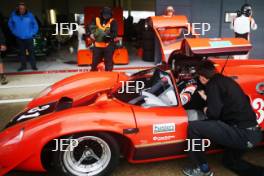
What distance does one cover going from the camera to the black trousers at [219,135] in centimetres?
302

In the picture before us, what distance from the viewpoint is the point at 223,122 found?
10.2 feet

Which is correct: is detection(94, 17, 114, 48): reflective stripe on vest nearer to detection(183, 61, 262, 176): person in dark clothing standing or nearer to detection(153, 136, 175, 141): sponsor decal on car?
detection(183, 61, 262, 176): person in dark clothing standing

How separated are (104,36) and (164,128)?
357cm

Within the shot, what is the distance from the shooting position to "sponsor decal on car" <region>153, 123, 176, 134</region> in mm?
3004

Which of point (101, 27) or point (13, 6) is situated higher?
point (13, 6)

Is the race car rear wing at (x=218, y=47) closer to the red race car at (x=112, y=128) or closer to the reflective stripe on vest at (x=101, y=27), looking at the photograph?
the red race car at (x=112, y=128)

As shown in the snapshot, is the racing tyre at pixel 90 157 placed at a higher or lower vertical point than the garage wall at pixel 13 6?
lower

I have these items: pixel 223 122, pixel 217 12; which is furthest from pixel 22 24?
pixel 223 122

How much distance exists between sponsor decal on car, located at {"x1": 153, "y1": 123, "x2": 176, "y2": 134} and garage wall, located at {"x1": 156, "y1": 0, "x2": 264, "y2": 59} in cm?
619

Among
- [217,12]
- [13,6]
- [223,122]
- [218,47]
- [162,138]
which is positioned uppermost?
[13,6]

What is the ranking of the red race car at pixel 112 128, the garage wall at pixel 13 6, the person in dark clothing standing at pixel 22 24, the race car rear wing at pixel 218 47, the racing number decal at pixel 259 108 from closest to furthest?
the red race car at pixel 112 128 → the race car rear wing at pixel 218 47 → the racing number decal at pixel 259 108 → the person in dark clothing standing at pixel 22 24 → the garage wall at pixel 13 6

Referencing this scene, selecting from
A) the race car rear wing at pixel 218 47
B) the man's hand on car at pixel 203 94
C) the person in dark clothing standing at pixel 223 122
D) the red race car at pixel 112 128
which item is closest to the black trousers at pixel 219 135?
the person in dark clothing standing at pixel 223 122

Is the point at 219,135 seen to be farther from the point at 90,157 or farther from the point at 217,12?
the point at 217,12

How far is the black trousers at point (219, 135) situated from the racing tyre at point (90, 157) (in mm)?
746
